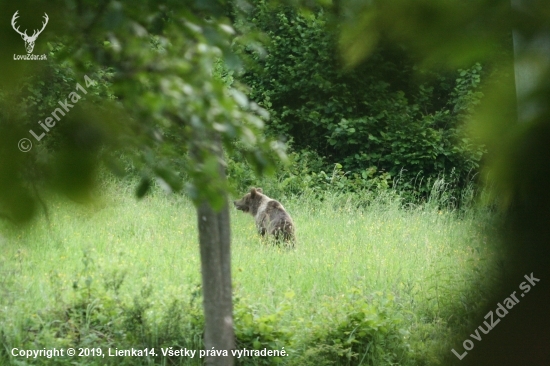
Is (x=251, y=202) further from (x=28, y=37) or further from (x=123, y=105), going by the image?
(x=28, y=37)

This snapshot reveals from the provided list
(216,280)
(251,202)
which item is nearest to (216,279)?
(216,280)

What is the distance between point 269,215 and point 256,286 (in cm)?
118

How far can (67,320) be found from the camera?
12.0ft

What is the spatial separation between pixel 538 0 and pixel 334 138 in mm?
7528

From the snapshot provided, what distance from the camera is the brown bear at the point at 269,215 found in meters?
5.26

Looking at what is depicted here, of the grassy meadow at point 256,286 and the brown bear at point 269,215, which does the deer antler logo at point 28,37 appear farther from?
the brown bear at point 269,215

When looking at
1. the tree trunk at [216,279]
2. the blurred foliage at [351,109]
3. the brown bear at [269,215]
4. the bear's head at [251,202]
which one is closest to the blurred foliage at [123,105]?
the tree trunk at [216,279]

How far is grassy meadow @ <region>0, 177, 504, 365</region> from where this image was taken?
3529 mm

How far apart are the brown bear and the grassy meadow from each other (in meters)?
0.16

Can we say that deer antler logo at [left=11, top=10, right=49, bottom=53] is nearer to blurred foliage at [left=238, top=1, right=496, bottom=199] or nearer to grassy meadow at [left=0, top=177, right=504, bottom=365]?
grassy meadow at [left=0, top=177, right=504, bottom=365]

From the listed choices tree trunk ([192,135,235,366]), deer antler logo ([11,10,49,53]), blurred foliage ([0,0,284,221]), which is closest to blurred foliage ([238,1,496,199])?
tree trunk ([192,135,235,366])

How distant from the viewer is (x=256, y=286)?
4422 millimetres

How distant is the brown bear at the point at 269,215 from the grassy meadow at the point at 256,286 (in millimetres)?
164

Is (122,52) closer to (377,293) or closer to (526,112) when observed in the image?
(526,112)
